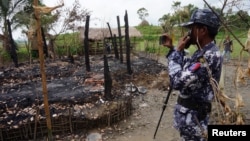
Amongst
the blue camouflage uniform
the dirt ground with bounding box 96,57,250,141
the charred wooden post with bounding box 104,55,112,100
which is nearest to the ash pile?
the charred wooden post with bounding box 104,55,112,100

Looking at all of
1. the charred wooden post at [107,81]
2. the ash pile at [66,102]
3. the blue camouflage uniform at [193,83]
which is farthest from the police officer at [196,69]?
the charred wooden post at [107,81]

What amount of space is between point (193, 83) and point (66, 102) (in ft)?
19.3

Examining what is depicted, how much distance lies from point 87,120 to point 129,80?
4504mm

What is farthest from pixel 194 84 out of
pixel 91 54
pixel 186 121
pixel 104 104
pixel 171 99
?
pixel 91 54

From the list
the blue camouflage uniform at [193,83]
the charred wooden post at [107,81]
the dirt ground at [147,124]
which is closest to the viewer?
the blue camouflage uniform at [193,83]

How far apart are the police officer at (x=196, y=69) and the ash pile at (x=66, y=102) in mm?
2457

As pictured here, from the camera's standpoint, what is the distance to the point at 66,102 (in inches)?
307

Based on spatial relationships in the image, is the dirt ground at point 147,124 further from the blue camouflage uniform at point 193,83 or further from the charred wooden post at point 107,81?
the blue camouflage uniform at point 193,83

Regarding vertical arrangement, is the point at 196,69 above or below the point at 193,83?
above

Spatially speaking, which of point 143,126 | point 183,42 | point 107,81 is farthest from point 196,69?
point 107,81

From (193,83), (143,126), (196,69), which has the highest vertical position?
(196,69)

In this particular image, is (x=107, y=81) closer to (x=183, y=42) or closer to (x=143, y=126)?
(x=143, y=126)

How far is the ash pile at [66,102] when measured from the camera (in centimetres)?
614

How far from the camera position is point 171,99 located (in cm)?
862
